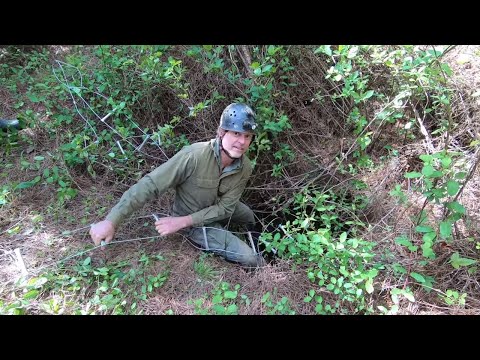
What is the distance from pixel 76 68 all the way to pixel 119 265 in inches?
112

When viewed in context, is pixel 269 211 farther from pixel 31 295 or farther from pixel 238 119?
pixel 31 295

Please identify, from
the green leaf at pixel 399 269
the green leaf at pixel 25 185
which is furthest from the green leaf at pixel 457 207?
the green leaf at pixel 25 185

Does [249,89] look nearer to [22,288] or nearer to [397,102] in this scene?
[397,102]

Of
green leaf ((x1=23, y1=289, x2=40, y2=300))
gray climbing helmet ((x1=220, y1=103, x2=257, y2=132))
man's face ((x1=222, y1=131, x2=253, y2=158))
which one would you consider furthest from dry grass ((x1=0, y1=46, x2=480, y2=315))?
gray climbing helmet ((x1=220, y1=103, x2=257, y2=132))

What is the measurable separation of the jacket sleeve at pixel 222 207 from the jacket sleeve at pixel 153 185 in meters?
0.39

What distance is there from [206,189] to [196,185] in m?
0.10

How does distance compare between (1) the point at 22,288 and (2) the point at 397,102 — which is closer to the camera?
(1) the point at 22,288

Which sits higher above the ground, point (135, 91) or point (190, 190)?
point (135, 91)

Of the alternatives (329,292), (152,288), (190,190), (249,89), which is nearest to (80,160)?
(190,190)

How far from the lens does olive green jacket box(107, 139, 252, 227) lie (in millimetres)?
2680

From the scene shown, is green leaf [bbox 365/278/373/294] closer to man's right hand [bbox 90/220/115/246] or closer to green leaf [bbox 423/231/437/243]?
green leaf [bbox 423/231/437/243]

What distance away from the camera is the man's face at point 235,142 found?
2.80 meters

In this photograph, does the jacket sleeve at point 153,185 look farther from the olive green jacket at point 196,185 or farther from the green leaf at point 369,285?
the green leaf at point 369,285

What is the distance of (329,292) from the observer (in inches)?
102
